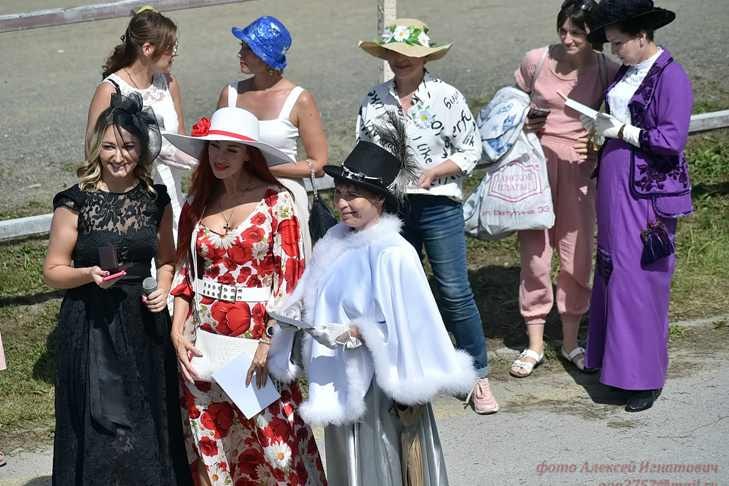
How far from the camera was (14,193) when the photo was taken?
8484 millimetres

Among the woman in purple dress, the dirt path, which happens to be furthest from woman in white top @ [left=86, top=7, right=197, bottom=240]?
the woman in purple dress

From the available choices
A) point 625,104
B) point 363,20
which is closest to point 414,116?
point 625,104

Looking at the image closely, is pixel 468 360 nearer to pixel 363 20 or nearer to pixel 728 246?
pixel 728 246

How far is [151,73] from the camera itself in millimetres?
6074

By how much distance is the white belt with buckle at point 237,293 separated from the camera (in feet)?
14.8

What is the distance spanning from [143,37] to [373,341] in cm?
258

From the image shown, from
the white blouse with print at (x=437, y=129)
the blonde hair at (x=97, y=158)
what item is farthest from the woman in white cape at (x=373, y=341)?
the white blouse with print at (x=437, y=129)

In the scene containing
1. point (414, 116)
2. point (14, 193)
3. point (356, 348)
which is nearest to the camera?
point (356, 348)

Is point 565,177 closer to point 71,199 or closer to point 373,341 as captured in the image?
point 373,341

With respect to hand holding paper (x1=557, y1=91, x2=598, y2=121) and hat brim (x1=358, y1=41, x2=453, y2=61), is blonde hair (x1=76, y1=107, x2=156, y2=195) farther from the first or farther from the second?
hand holding paper (x1=557, y1=91, x2=598, y2=121)

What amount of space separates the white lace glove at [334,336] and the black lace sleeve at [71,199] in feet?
3.64

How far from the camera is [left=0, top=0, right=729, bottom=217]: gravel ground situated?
9461 millimetres

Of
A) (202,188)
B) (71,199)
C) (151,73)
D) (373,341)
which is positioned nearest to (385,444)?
(373,341)

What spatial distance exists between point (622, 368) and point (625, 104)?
1.39 metres
